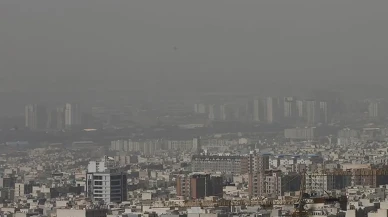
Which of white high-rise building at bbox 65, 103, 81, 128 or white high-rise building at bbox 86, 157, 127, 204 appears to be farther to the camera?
white high-rise building at bbox 65, 103, 81, 128

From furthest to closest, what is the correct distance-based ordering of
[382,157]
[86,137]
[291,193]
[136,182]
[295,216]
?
[86,137]
[382,157]
[136,182]
[291,193]
[295,216]

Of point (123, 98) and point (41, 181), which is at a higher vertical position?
point (123, 98)

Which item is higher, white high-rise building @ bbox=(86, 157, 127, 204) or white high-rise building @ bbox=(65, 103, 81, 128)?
white high-rise building @ bbox=(65, 103, 81, 128)

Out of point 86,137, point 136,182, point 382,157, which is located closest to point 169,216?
point 136,182

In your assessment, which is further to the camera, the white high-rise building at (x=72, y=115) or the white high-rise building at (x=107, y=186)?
the white high-rise building at (x=72, y=115)

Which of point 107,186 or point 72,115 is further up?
point 72,115

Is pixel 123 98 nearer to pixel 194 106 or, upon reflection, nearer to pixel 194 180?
pixel 194 106

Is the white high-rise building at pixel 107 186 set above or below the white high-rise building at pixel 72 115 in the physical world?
below

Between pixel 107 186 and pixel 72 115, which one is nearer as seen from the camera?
pixel 107 186
